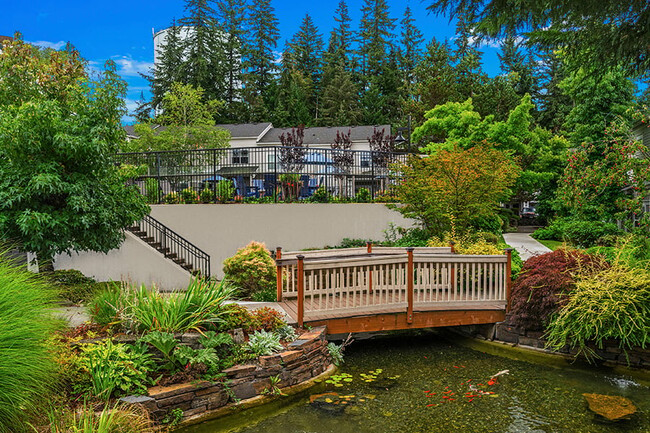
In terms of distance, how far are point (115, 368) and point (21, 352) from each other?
1.25m

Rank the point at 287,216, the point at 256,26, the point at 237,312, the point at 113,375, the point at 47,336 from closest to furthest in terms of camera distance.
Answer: the point at 47,336, the point at 113,375, the point at 237,312, the point at 287,216, the point at 256,26

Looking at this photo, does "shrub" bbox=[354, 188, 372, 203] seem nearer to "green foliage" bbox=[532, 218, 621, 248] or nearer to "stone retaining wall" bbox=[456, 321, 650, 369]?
"stone retaining wall" bbox=[456, 321, 650, 369]

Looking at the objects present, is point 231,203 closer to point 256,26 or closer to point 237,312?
point 237,312

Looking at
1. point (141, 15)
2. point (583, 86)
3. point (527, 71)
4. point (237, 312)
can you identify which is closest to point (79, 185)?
point (237, 312)

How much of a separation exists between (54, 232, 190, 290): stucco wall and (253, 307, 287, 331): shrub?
5.66m

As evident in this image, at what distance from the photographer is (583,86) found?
17.6 meters

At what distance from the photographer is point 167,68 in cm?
4088

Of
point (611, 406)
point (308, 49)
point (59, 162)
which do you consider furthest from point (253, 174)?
point (308, 49)

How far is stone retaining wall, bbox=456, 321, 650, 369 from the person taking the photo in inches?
252

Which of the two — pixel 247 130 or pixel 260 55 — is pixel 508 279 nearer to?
pixel 247 130

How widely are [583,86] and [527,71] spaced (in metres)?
19.3

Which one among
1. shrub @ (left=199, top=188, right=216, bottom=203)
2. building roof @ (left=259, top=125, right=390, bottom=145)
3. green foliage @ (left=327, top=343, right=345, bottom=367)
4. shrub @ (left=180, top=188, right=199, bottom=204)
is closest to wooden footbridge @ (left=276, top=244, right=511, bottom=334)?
green foliage @ (left=327, top=343, right=345, bottom=367)

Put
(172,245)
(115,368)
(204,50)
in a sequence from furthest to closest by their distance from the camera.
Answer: (204,50), (172,245), (115,368)

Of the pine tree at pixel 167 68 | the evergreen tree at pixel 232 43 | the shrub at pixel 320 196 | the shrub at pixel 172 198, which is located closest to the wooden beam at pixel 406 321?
the shrub at pixel 320 196
